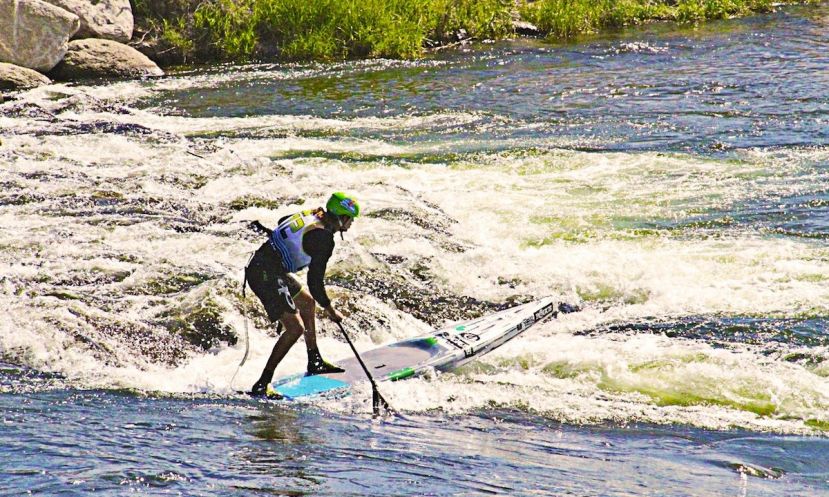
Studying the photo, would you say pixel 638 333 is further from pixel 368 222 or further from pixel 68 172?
pixel 68 172

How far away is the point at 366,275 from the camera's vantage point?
10625 mm

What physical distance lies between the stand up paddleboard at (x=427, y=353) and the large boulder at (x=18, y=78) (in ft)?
46.3

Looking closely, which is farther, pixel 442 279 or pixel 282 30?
pixel 282 30

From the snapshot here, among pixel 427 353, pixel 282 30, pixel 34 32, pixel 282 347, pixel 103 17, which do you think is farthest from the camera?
pixel 282 30

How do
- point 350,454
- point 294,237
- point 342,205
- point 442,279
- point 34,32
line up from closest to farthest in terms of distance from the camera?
point 350,454 < point 342,205 < point 294,237 < point 442,279 < point 34,32

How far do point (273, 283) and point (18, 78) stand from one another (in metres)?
14.6

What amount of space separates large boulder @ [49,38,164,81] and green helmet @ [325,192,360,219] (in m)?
Answer: 15.7

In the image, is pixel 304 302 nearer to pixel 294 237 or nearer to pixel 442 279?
pixel 294 237

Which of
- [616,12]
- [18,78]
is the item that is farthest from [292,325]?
[616,12]

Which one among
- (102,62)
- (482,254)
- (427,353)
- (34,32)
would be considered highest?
(34,32)

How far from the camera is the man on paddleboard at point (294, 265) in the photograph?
7.62 m

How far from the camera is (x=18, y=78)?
20.0 metres

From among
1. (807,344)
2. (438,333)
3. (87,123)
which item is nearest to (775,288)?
(807,344)

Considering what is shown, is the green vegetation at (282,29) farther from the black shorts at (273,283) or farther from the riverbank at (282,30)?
the black shorts at (273,283)
